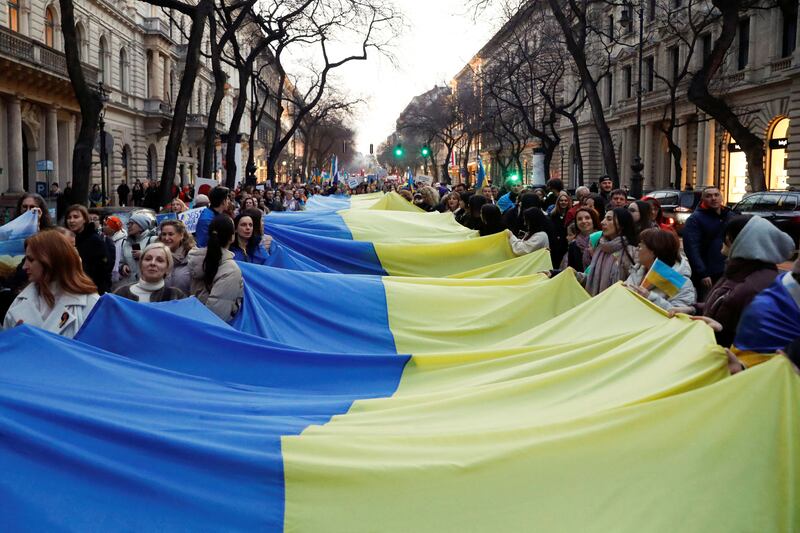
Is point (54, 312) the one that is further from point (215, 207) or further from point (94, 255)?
point (215, 207)

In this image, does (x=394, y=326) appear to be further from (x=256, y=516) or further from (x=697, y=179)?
(x=697, y=179)

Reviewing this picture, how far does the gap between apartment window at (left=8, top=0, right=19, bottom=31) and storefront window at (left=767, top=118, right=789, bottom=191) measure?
31002mm

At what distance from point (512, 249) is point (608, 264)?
2488 mm

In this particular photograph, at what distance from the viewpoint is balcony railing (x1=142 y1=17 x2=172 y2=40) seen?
163ft

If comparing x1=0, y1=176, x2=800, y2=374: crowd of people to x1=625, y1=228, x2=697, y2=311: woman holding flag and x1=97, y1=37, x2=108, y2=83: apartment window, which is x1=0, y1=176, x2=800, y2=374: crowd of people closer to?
x1=625, y1=228, x2=697, y2=311: woman holding flag

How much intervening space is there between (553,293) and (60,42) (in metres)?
35.5

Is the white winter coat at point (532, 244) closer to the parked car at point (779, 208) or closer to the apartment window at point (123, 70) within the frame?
the parked car at point (779, 208)

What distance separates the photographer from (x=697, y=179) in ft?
149

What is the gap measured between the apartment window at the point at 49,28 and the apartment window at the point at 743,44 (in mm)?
30300

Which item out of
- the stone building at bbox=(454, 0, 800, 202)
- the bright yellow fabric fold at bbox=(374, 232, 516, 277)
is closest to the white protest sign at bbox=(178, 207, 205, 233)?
the bright yellow fabric fold at bbox=(374, 232, 516, 277)

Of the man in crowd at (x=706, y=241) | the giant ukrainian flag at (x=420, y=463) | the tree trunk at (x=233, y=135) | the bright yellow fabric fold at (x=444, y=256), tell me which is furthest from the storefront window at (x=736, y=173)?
the giant ukrainian flag at (x=420, y=463)

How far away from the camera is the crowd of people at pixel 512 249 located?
492 cm

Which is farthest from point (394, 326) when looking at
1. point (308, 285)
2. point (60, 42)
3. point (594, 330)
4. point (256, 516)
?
point (60, 42)

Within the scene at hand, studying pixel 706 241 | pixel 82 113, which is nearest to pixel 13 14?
pixel 82 113
